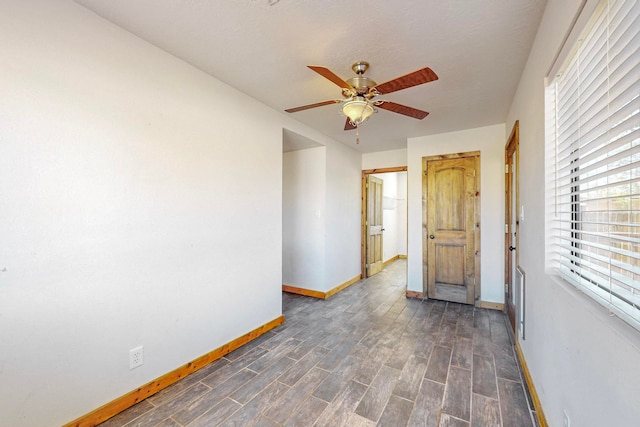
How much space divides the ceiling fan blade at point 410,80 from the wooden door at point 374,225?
3389 millimetres

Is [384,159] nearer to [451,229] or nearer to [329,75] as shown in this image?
[451,229]

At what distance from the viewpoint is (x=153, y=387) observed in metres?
1.94

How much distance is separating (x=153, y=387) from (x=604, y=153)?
2.82 meters

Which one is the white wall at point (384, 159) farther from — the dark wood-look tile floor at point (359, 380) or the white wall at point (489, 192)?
the dark wood-look tile floor at point (359, 380)

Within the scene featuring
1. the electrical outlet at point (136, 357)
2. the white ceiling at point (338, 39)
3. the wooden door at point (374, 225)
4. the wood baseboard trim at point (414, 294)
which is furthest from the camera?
the wooden door at point (374, 225)

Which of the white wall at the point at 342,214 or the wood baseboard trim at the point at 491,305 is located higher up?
the white wall at the point at 342,214

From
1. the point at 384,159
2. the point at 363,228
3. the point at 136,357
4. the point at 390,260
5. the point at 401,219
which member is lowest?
the point at 390,260

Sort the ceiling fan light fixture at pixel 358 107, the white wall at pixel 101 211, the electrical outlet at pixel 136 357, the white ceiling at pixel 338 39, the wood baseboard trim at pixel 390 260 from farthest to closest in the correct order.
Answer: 1. the wood baseboard trim at pixel 390 260
2. the ceiling fan light fixture at pixel 358 107
3. the electrical outlet at pixel 136 357
4. the white ceiling at pixel 338 39
5. the white wall at pixel 101 211

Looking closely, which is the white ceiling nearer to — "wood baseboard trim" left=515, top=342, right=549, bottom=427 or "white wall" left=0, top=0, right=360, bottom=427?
"white wall" left=0, top=0, right=360, bottom=427

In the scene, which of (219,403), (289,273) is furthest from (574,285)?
(289,273)

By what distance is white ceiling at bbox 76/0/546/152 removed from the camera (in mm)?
1594

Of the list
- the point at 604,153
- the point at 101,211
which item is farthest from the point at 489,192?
the point at 101,211

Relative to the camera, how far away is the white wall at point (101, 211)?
1415mm

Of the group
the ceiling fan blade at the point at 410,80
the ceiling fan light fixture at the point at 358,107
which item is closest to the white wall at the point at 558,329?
the ceiling fan blade at the point at 410,80
